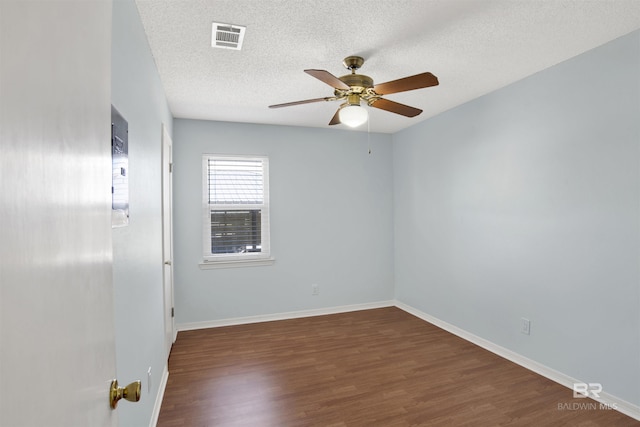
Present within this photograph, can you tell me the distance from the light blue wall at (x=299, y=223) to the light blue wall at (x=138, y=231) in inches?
58.3

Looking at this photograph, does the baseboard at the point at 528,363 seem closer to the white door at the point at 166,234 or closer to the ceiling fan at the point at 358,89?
the ceiling fan at the point at 358,89

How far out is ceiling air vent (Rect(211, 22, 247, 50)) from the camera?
211 centimetres

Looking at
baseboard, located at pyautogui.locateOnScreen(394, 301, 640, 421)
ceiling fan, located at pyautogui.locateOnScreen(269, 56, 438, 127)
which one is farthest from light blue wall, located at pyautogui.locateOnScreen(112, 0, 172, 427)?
baseboard, located at pyautogui.locateOnScreen(394, 301, 640, 421)

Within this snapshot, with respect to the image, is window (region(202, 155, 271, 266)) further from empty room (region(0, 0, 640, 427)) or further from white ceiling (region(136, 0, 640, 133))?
white ceiling (region(136, 0, 640, 133))

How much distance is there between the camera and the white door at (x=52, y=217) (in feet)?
1.28

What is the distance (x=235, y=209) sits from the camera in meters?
4.39

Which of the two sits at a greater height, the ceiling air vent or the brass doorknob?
the ceiling air vent

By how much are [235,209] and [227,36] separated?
97.5 inches

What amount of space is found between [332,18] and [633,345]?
2.89 meters

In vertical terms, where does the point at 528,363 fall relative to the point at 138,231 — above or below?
below

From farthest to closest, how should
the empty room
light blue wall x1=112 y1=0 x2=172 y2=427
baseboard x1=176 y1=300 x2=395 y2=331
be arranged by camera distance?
baseboard x1=176 y1=300 x2=395 y2=331 → light blue wall x1=112 y1=0 x2=172 y2=427 → the empty room

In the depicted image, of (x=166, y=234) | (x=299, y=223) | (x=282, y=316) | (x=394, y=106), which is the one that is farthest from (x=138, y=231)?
(x=282, y=316)

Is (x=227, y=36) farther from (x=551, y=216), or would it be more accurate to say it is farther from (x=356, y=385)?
(x=551, y=216)

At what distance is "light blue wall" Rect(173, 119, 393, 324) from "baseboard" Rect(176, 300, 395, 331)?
2.2 inches
